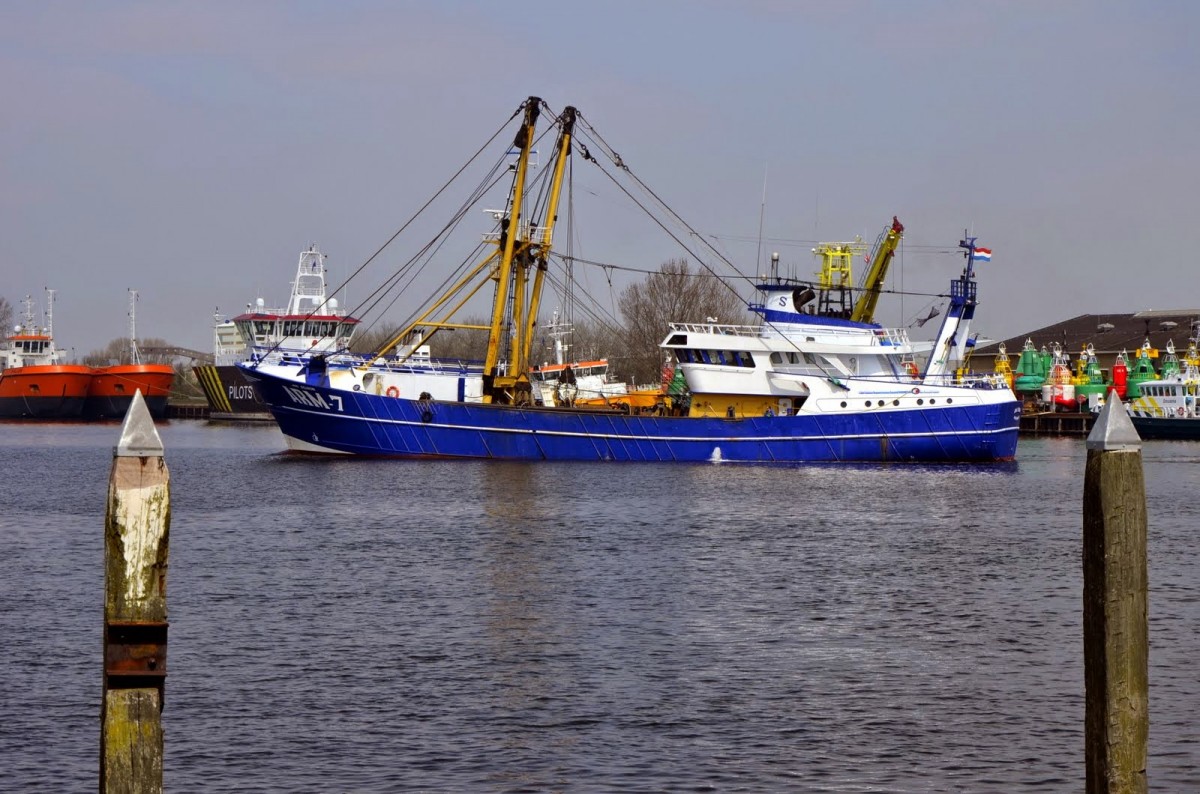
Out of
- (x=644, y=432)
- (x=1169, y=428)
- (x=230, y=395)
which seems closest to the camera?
(x=644, y=432)

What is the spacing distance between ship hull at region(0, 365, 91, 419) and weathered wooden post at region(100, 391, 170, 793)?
112 meters

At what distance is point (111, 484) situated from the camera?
916 cm

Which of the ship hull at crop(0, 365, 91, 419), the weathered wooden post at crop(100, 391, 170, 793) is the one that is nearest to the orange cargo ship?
the ship hull at crop(0, 365, 91, 419)

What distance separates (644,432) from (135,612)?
164ft

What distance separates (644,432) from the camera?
2328 inches

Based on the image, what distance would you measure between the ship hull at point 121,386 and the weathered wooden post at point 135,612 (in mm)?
106986

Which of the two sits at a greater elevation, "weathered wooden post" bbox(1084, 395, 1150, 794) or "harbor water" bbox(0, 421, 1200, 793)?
"weathered wooden post" bbox(1084, 395, 1150, 794)

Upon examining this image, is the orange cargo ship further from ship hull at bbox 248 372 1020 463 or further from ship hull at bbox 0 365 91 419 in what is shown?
ship hull at bbox 248 372 1020 463

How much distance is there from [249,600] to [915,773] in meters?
13.2

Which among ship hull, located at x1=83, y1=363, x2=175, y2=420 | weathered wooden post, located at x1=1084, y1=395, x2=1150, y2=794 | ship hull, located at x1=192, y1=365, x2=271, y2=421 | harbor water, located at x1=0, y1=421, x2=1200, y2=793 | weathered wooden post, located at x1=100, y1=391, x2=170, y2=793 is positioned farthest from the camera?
ship hull, located at x1=192, y1=365, x2=271, y2=421

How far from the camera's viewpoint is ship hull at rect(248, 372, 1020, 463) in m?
58.8

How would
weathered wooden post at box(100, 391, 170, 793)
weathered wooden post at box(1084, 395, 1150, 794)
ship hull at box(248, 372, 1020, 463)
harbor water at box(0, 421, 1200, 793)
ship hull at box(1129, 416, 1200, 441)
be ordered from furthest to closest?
1. ship hull at box(1129, 416, 1200, 441)
2. ship hull at box(248, 372, 1020, 463)
3. harbor water at box(0, 421, 1200, 793)
4. weathered wooden post at box(1084, 395, 1150, 794)
5. weathered wooden post at box(100, 391, 170, 793)

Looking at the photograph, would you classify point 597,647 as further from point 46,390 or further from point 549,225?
point 46,390

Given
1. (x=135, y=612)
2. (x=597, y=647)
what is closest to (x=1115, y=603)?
(x=135, y=612)
